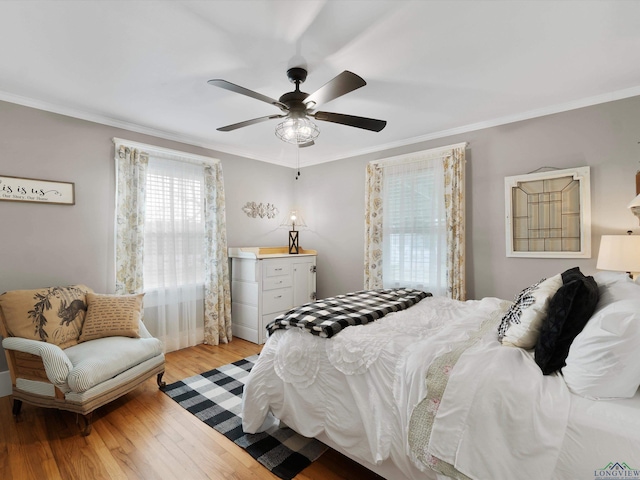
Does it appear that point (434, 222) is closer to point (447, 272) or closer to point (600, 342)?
point (447, 272)

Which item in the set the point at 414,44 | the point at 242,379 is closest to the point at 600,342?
the point at 414,44

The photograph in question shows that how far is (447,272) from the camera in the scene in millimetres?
3354

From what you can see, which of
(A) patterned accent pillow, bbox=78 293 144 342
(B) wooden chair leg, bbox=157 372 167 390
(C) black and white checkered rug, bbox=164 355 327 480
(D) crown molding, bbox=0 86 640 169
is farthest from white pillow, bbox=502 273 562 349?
(A) patterned accent pillow, bbox=78 293 144 342

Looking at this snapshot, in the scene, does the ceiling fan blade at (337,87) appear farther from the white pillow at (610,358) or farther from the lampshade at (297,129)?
the white pillow at (610,358)

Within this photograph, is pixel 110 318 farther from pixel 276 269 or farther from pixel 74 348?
pixel 276 269

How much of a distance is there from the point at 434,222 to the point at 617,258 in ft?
5.21

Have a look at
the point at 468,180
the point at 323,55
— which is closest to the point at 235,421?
the point at 323,55

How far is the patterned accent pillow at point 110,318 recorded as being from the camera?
2551 millimetres

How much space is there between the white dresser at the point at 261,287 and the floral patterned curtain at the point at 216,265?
0.17 meters

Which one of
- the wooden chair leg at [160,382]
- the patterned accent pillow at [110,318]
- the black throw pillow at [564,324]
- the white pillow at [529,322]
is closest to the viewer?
the black throw pillow at [564,324]

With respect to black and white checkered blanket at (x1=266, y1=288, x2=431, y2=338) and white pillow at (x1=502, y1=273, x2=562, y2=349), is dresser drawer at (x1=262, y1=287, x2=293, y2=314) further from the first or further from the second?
white pillow at (x1=502, y1=273, x2=562, y2=349)

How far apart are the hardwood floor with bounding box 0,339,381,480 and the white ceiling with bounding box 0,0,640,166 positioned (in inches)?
102

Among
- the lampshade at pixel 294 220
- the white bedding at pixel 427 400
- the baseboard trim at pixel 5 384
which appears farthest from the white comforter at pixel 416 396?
the lampshade at pixel 294 220

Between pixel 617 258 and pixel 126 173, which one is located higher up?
pixel 126 173
